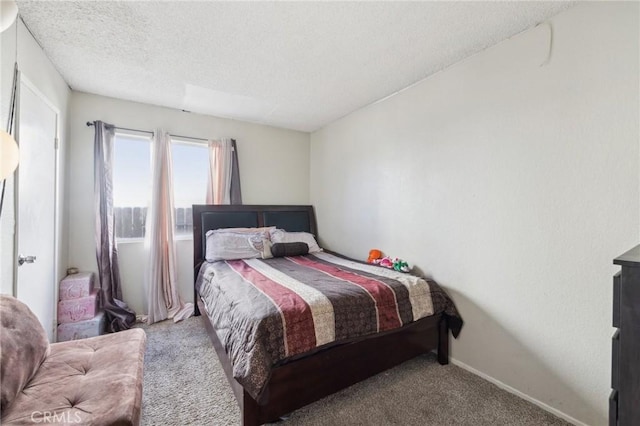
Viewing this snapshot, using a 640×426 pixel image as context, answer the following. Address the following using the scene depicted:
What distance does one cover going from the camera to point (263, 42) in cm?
196

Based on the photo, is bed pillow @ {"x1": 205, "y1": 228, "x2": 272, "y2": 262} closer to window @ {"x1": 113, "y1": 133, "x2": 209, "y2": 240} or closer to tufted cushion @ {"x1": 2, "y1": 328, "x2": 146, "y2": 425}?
window @ {"x1": 113, "y1": 133, "x2": 209, "y2": 240}

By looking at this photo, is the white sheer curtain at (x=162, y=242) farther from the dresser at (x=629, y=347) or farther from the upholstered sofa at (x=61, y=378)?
the dresser at (x=629, y=347)

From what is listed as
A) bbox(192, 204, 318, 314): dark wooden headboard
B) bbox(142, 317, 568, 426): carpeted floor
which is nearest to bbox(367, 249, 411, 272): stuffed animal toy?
bbox(142, 317, 568, 426): carpeted floor

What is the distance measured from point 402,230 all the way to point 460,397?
1.38 meters

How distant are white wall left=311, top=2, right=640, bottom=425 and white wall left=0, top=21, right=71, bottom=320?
2.87m

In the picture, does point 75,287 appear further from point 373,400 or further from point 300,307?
point 373,400

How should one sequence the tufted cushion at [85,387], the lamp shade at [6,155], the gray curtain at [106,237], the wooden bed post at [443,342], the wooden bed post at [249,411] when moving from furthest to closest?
the gray curtain at [106,237], the wooden bed post at [443,342], the wooden bed post at [249,411], the lamp shade at [6,155], the tufted cushion at [85,387]

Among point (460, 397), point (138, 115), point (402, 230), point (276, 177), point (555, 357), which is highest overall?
point (138, 115)

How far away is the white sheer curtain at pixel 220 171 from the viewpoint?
3.50 meters

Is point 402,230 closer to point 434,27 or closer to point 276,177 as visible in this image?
point 434,27

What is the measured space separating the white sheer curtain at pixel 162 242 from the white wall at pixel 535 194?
262cm

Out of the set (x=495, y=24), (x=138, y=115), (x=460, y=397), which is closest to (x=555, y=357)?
(x=460, y=397)

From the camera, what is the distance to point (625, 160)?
1.44 meters

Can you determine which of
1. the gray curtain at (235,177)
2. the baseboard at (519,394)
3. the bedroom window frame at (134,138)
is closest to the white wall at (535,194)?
the baseboard at (519,394)
